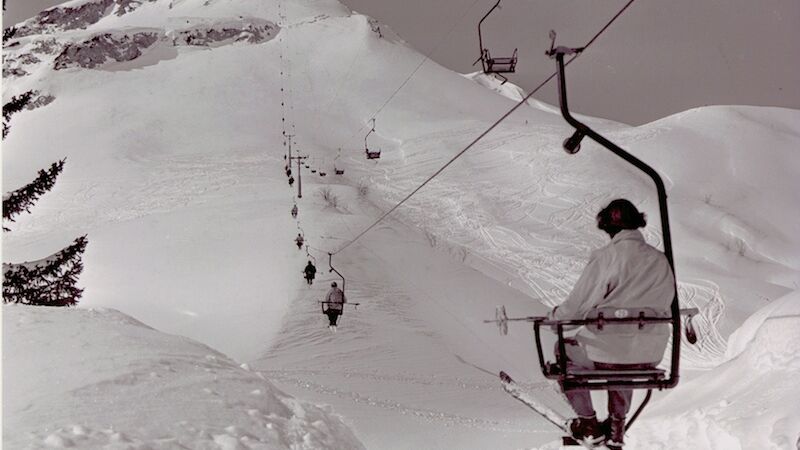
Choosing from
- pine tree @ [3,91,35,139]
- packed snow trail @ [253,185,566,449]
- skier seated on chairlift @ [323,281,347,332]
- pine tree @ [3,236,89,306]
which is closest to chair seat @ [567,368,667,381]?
packed snow trail @ [253,185,566,449]

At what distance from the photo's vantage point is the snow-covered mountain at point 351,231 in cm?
1016

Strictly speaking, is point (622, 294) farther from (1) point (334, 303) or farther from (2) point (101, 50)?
(2) point (101, 50)

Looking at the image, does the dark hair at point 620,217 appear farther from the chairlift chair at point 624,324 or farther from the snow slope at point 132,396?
the snow slope at point 132,396

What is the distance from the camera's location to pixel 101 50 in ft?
365

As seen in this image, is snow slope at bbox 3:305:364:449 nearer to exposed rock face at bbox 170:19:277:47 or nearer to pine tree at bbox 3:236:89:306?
pine tree at bbox 3:236:89:306

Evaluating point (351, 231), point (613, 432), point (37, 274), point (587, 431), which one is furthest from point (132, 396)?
point (351, 231)

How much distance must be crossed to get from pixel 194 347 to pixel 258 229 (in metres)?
34.5

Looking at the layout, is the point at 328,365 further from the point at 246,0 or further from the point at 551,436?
the point at 246,0

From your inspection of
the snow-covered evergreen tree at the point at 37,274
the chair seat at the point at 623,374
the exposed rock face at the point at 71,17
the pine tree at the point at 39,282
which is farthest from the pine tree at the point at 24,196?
the exposed rock face at the point at 71,17

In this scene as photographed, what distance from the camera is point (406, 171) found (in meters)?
69.7

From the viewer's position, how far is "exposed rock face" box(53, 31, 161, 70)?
357 feet

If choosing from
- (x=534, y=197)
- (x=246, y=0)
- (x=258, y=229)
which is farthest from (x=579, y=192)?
(x=246, y=0)

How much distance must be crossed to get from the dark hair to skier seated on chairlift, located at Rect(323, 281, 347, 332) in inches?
781

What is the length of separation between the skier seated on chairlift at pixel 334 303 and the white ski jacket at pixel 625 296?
19872 mm
